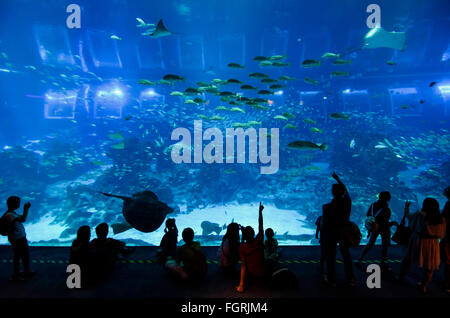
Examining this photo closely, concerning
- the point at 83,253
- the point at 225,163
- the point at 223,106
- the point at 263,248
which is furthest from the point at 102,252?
the point at 225,163

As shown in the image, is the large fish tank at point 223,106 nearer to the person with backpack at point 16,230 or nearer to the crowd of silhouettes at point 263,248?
the crowd of silhouettes at point 263,248

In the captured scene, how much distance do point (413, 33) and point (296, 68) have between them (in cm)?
1179

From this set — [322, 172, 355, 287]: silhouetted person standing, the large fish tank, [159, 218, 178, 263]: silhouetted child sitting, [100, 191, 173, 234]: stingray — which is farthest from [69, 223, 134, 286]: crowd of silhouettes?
the large fish tank

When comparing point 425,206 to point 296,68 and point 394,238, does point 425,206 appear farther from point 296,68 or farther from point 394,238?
point 296,68

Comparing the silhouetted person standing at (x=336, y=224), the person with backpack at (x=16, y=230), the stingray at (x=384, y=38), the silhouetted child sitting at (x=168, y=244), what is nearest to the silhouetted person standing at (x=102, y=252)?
the silhouetted child sitting at (x=168, y=244)

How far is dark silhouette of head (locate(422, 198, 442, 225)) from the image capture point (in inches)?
112

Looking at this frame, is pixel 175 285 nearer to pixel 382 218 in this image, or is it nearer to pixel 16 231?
pixel 16 231

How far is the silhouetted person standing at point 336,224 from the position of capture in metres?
3.04

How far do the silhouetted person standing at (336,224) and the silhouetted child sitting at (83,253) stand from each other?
3.49 meters

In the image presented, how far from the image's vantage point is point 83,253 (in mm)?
3086

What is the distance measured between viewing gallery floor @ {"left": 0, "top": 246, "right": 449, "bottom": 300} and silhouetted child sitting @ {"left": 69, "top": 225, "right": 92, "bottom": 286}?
0.66 ft

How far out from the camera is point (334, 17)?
20.9 meters

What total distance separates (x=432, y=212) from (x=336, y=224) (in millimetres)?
1239
